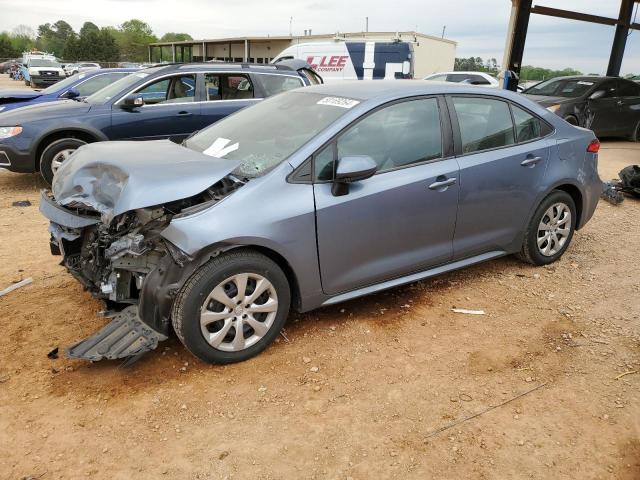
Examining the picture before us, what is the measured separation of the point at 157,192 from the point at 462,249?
7.54ft

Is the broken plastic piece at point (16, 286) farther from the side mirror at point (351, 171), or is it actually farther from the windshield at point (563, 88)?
the windshield at point (563, 88)

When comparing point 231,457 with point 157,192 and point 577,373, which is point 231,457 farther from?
point 577,373

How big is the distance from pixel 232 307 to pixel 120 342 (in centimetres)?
66

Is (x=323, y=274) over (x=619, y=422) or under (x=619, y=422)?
over

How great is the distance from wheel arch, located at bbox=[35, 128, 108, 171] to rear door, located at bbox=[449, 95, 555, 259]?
510cm

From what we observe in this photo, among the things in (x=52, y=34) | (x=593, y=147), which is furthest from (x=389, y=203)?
(x=52, y=34)

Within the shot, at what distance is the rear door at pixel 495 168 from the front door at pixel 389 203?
0.16 m

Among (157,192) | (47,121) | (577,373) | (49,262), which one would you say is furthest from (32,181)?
(577,373)

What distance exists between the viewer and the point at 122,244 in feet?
9.98

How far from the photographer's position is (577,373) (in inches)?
125

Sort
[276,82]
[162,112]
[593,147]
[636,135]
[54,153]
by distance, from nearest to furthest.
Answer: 1. [593,147]
2. [54,153]
3. [162,112]
4. [276,82]
5. [636,135]

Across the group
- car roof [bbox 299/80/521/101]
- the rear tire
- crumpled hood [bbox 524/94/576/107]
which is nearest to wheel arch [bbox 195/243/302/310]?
car roof [bbox 299/80/521/101]

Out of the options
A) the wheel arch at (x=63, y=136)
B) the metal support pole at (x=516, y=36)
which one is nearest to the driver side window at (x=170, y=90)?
the wheel arch at (x=63, y=136)

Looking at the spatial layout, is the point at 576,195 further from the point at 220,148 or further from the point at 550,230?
the point at 220,148
